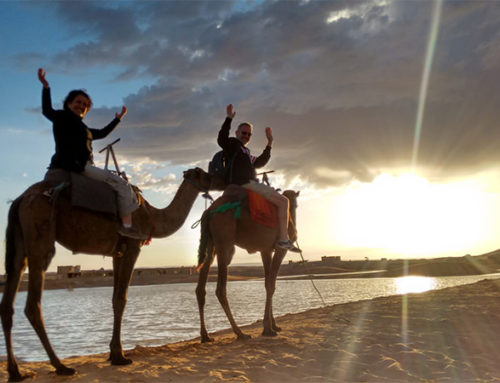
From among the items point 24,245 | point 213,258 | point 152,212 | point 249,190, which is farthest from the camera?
point 213,258

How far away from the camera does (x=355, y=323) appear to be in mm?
9562

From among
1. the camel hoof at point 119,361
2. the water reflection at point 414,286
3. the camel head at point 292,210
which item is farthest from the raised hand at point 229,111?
the water reflection at point 414,286

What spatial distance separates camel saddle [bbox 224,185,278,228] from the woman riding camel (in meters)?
2.10

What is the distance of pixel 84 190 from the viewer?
5.98 metres

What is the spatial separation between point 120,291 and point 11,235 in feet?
5.44

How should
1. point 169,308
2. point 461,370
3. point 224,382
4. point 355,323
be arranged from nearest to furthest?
point 224,382 < point 461,370 < point 355,323 < point 169,308

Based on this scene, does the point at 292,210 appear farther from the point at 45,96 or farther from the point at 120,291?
the point at 45,96

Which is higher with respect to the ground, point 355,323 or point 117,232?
point 117,232

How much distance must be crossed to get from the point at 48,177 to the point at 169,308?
14.2 m

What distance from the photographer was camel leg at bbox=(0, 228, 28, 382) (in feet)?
18.1

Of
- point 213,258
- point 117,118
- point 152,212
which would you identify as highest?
point 117,118

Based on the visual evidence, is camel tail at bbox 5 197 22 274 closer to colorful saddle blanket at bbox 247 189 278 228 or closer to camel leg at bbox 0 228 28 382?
camel leg at bbox 0 228 28 382

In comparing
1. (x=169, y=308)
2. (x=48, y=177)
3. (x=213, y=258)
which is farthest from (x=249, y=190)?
(x=169, y=308)

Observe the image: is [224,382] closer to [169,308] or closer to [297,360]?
[297,360]
